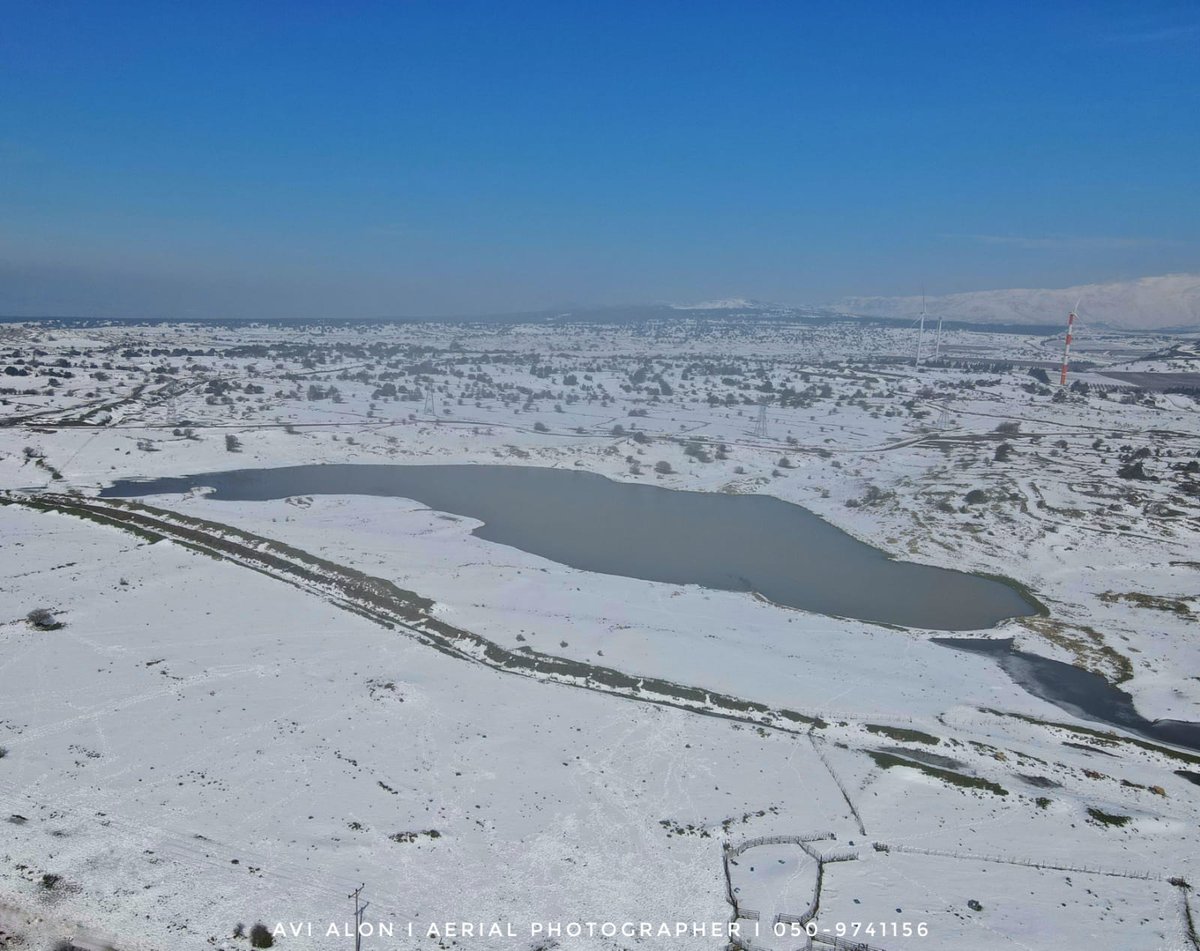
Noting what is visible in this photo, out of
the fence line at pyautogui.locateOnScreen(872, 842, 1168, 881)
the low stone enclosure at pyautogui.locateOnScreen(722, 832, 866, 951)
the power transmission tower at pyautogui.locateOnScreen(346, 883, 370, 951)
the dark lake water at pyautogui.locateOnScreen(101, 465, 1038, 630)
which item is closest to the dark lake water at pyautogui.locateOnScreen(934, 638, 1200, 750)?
the dark lake water at pyautogui.locateOnScreen(101, 465, 1038, 630)

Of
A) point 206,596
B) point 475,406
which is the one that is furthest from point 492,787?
point 475,406

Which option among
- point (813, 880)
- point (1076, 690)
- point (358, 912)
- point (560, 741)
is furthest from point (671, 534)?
point (358, 912)

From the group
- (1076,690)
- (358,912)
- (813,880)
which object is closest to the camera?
(358,912)

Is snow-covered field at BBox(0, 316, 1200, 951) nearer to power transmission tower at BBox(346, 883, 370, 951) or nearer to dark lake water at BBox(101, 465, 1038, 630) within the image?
power transmission tower at BBox(346, 883, 370, 951)

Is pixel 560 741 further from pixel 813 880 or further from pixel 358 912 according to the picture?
pixel 813 880

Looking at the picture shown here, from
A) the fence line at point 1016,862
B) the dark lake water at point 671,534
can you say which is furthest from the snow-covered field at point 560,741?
the dark lake water at point 671,534

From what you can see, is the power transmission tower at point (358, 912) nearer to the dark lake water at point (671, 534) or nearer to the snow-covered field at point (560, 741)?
the snow-covered field at point (560, 741)
